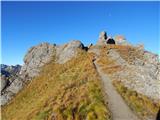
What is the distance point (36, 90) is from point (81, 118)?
3682 cm

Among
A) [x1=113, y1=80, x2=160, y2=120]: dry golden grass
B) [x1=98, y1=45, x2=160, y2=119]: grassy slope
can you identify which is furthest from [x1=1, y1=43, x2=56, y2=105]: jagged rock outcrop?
[x1=113, y1=80, x2=160, y2=120]: dry golden grass

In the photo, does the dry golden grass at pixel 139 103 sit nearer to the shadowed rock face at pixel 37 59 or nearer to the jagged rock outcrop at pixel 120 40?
the shadowed rock face at pixel 37 59

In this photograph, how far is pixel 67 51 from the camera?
84.0 m

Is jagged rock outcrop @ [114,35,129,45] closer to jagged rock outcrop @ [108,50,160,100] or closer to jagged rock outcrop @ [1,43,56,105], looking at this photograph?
jagged rock outcrop @ [1,43,56,105]

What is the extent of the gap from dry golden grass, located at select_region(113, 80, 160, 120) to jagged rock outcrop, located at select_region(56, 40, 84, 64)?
3784 centimetres

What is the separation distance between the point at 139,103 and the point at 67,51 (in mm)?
48989

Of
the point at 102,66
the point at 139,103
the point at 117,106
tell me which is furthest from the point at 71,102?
the point at 102,66

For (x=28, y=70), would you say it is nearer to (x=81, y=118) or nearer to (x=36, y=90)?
(x=36, y=90)

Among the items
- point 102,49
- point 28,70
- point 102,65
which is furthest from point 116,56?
point 28,70

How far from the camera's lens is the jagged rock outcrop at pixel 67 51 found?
8189 cm

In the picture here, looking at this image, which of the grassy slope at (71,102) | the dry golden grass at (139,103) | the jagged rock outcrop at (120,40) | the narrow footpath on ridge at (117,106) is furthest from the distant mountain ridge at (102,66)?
the jagged rock outcrop at (120,40)

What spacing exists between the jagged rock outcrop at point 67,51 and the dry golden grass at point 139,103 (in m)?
37.8

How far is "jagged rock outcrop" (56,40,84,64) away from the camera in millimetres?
81887

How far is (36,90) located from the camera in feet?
223
